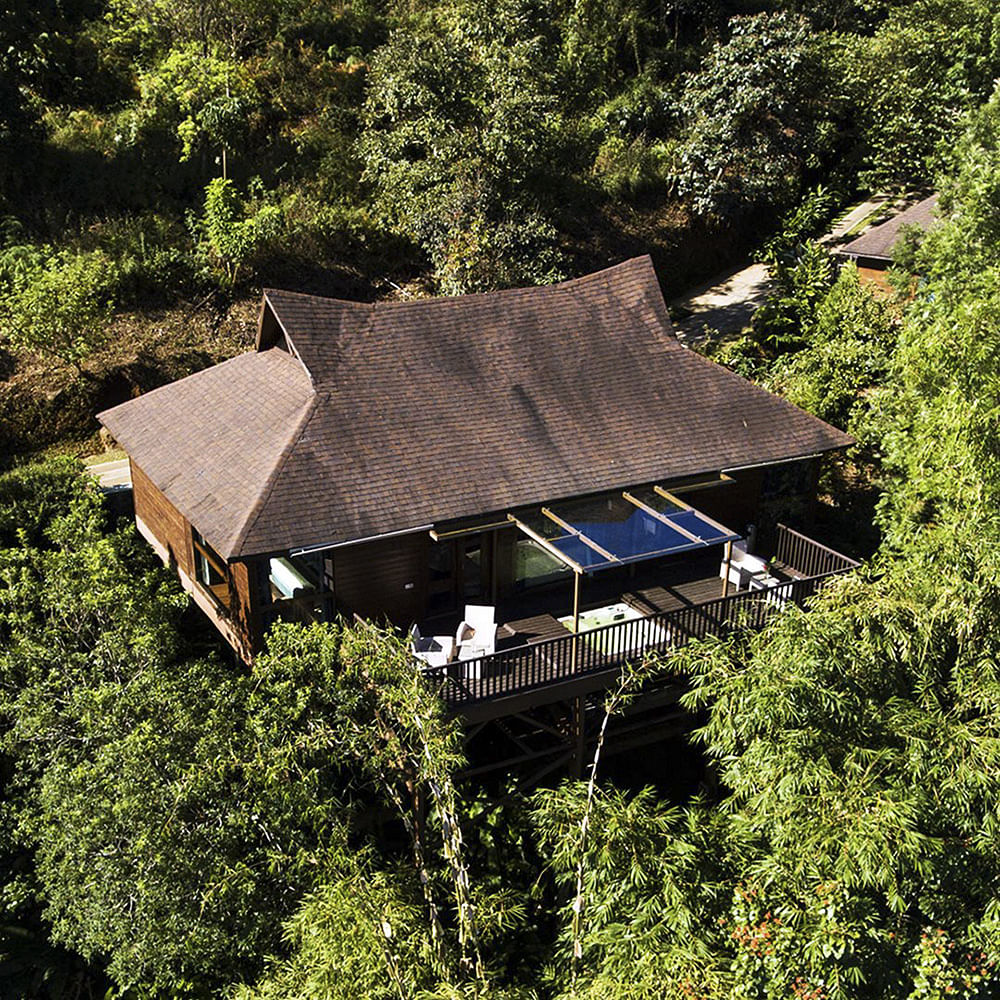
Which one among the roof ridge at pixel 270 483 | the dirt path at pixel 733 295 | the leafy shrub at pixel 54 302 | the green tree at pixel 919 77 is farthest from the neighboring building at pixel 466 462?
the green tree at pixel 919 77

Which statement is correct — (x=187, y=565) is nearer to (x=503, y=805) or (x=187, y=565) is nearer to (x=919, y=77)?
(x=503, y=805)

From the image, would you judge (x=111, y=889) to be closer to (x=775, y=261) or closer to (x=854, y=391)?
(x=854, y=391)

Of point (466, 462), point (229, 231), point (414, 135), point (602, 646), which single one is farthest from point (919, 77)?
point (602, 646)

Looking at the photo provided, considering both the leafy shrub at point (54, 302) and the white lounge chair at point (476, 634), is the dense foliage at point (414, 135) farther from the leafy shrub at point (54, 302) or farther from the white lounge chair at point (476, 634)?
the white lounge chair at point (476, 634)

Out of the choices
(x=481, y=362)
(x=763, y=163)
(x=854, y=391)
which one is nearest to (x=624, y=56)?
(x=763, y=163)

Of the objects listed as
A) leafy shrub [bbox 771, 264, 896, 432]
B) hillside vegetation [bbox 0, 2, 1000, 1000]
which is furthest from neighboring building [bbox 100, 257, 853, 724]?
leafy shrub [bbox 771, 264, 896, 432]

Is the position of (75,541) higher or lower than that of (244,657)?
higher
